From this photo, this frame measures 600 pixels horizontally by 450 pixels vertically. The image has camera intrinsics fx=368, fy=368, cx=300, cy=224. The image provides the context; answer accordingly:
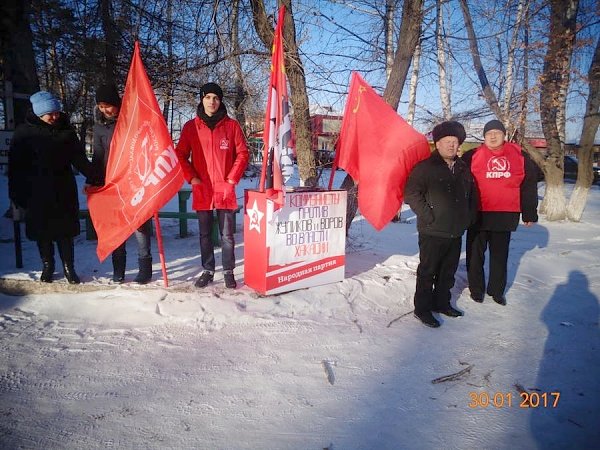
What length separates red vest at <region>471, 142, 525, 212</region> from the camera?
3.63 m

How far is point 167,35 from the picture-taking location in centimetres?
661

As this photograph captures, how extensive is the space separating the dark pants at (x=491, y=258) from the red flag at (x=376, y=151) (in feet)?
3.25

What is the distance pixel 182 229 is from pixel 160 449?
467 centimetres

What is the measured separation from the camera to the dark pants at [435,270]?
3309 millimetres

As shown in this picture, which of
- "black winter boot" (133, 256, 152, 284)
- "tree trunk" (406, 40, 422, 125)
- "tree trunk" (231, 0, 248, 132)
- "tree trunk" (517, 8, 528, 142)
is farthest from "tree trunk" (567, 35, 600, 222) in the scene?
"black winter boot" (133, 256, 152, 284)

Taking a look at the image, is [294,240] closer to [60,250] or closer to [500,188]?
[500,188]

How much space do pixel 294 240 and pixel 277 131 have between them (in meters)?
1.07

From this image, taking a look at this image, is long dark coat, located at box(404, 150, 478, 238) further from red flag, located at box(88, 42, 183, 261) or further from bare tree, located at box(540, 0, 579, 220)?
bare tree, located at box(540, 0, 579, 220)

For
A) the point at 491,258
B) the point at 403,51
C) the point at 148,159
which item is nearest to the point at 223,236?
the point at 148,159

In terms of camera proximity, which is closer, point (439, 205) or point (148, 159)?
point (439, 205)

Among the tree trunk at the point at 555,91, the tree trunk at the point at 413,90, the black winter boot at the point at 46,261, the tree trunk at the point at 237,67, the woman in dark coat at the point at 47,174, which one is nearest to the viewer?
the woman in dark coat at the point at 47,174

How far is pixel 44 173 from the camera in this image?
353cm

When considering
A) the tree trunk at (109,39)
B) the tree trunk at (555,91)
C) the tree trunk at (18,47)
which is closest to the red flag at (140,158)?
the tree trunk at (18,47)

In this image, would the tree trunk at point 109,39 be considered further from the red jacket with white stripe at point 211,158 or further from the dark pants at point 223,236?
the dark pants at point 223,236
